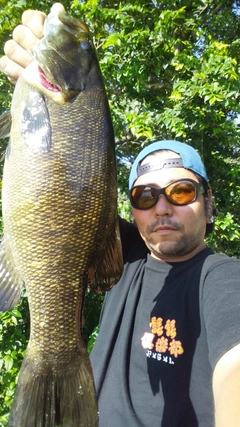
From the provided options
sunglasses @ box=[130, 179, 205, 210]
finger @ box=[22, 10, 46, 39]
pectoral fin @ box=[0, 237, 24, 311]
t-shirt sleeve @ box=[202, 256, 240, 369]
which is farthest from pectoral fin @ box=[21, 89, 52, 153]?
t-shirt sleeve @ box=[202, 256, 240, 369]

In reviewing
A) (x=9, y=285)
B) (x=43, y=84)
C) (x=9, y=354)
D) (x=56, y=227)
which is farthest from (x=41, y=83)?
(x=9, y=354)

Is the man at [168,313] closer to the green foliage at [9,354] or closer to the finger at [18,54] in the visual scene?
the finger at [18,54]

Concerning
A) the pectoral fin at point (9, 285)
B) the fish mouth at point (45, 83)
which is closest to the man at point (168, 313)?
the fish mouth at point (45, 83)

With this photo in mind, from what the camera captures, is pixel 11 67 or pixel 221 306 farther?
pixel 11 67

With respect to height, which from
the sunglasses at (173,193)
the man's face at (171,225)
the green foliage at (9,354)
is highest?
the sunglasses at (173,193)

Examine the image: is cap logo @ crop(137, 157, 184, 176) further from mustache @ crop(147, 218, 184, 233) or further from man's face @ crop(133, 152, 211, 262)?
mustache @ crop(147, 218, 184, 233)

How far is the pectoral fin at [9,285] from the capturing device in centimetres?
152

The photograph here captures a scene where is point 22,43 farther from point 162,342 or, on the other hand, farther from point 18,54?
point 162,342

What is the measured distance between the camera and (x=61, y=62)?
5.35 feet

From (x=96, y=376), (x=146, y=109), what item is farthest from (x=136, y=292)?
(x=146, y=109)

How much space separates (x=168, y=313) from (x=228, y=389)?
71 cm

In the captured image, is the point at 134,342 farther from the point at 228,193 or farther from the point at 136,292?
the point at 228,193

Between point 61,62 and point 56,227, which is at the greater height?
point 61,62

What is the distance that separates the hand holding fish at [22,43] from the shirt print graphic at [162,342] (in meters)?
1.38
